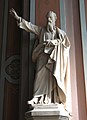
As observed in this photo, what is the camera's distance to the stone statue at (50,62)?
3766 millimetres

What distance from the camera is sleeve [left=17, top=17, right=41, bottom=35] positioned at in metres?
4.14

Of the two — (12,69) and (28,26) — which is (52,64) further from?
(12,69)

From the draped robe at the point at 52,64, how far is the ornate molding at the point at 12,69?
1.81ft

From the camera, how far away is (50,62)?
12.7 ft

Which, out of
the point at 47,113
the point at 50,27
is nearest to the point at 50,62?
the point at 50,27

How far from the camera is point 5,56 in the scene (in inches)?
185

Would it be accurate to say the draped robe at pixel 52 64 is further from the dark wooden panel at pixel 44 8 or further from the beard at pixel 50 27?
the dark wooden panel at pixel 44 8

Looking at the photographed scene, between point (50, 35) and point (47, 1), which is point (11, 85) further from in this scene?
point (47, 1)

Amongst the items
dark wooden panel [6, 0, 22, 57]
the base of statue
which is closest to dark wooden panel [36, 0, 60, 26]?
dark wooden panel [6, 0, 22, 57]

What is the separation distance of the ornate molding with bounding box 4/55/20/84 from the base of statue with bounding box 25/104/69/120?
3.33ft

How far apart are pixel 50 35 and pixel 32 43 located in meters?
0.33

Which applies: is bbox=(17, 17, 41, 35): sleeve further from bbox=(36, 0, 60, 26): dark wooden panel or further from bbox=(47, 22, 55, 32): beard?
bbox=(36, 0, 60, 26): dark wooden panel

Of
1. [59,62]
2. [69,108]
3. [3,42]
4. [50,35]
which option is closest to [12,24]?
[3,42]

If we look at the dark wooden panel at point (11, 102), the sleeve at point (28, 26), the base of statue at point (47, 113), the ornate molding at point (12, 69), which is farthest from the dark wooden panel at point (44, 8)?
the base of statue at point (47, 113)
